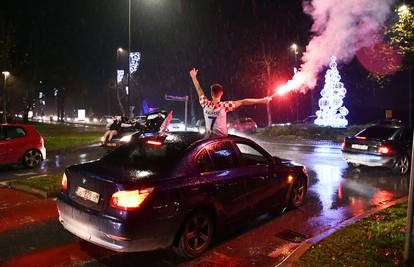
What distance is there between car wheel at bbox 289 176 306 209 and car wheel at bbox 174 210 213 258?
8.03ft

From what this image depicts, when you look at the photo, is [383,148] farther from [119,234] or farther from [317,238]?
[119,234]

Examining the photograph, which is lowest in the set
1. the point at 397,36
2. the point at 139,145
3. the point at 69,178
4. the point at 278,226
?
the point at 278,226

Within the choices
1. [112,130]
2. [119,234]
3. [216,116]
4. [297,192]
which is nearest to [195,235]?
[119,234]

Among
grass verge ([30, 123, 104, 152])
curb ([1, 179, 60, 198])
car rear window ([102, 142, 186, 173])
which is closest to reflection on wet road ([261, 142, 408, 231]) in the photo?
car rear window ([102, 142, 186, 173])

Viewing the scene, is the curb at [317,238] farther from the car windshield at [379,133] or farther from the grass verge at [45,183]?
the grass verge at [45,183]

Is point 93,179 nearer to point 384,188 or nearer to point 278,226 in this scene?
point 278,226

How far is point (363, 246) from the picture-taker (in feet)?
18.3

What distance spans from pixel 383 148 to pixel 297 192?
17.5 feet

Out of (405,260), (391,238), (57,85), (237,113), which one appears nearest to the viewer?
(405,260)

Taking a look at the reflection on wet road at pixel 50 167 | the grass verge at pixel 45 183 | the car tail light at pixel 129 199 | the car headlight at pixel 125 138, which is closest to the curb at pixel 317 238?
the car tail light at pixel 129 199

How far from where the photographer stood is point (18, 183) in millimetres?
9531

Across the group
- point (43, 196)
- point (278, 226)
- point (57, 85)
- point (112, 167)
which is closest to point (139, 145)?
point (112, 167)

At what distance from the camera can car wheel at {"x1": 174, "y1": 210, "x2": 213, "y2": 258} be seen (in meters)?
5.24

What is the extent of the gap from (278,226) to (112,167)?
291 centimetres
